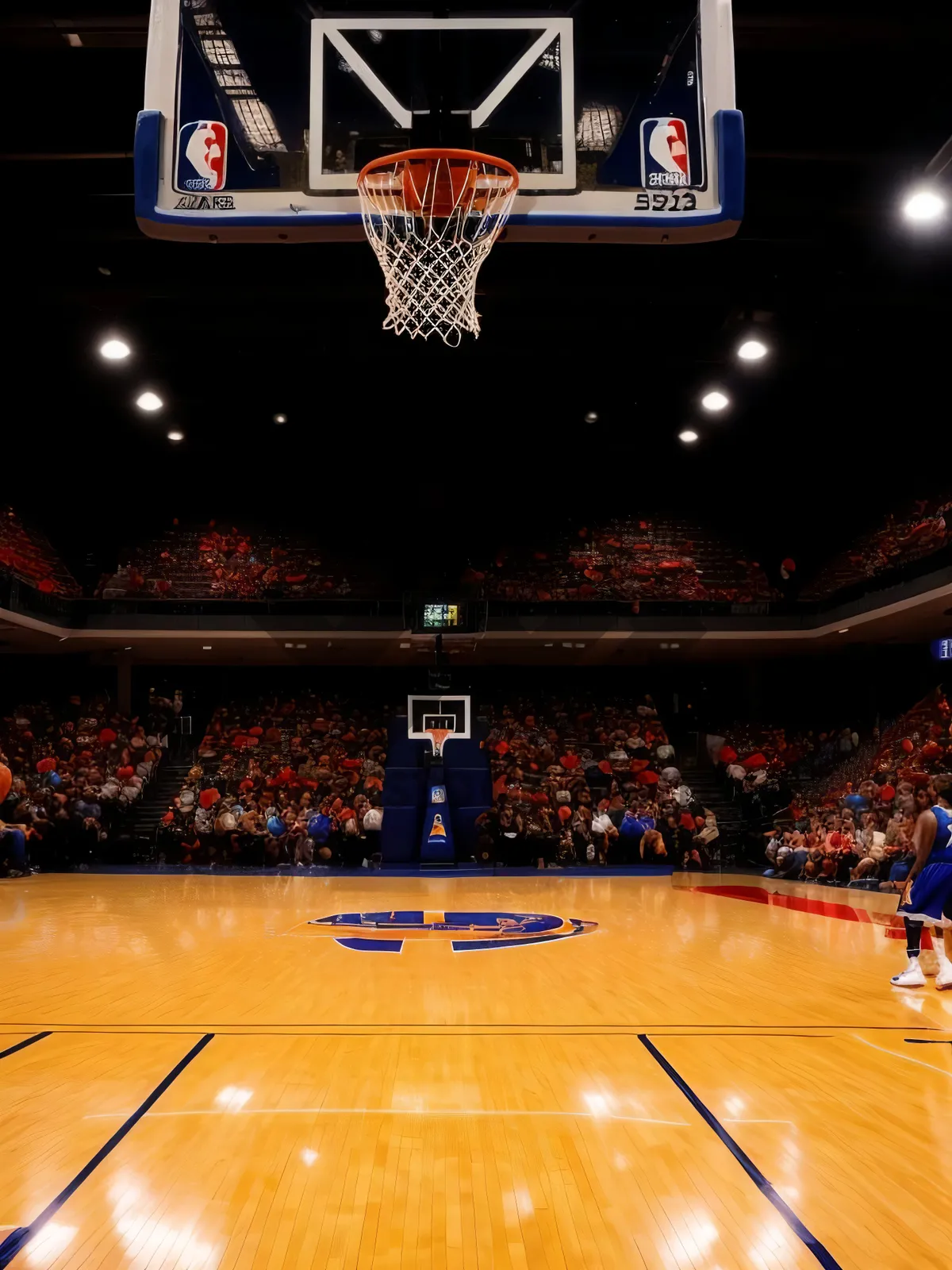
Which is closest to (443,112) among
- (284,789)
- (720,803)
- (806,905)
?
(806,905)

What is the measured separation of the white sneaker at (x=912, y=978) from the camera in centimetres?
602

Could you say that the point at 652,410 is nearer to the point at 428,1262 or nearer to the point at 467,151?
the point at 467,151

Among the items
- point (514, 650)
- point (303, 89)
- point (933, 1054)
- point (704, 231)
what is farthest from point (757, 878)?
point (303, 89)

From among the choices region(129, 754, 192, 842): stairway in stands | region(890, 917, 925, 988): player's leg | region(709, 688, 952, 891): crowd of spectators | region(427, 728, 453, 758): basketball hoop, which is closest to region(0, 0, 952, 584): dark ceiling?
region(709, 688, 952, 891): crowd of spectators

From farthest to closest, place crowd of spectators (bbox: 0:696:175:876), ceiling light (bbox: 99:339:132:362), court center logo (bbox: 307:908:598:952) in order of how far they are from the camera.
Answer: crowd of spectators (bbox: 0:696:175:876) < ceiling light (bbox: 99:339:132:362) < court center logo (bbox: 307:908:598:952)

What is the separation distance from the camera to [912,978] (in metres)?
6.02

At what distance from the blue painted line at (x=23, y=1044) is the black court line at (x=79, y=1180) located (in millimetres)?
899

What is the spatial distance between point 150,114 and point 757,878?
13.0m

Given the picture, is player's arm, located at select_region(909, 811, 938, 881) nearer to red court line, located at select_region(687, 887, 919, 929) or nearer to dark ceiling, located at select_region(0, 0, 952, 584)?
red court line, located at select_region(687, 887, 919, 929)

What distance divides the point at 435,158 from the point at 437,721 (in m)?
12.7

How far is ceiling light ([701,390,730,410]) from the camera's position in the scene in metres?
15.2

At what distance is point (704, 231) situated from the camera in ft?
15.9

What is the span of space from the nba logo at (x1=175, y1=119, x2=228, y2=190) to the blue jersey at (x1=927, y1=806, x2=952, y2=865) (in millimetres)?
5841

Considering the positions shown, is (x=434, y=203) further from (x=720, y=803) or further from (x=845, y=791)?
(x=720, y=803)
